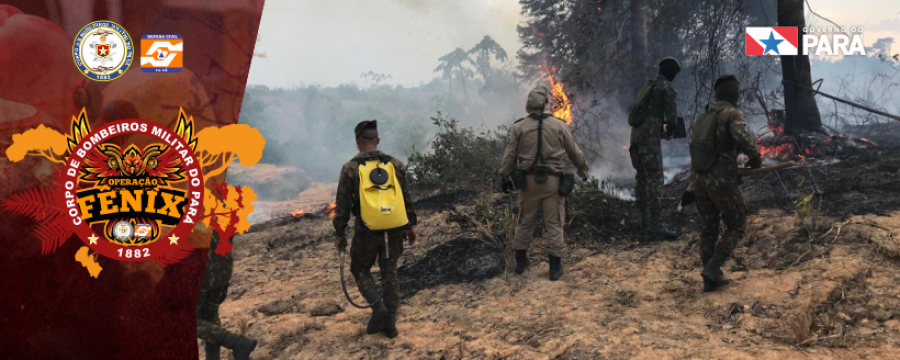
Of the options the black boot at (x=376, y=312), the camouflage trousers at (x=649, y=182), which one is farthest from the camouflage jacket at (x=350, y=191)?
the camouflage trousers at (x=649, y=182)

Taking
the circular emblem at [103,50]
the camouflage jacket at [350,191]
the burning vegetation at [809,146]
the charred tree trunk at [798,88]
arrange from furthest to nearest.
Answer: the charred tree trunk at [798,88], the burning vegetation at [809,146], the camouflage jacket at [350,191], the circular emblem at [103,50]

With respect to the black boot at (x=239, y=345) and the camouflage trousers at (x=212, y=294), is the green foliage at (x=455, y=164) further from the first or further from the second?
the black boot at (x=239, y=345)

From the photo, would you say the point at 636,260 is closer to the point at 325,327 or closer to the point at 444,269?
the point at 444,269

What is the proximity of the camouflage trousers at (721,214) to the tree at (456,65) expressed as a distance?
4052cm

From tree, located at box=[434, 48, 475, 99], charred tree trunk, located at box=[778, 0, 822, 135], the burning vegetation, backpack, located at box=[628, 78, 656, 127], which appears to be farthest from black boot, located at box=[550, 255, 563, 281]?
tree, located at box=[434, 48, 475, 99]

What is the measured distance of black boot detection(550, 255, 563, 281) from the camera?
495 centimetres

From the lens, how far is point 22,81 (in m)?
3.46

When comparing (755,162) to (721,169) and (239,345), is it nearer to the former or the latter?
(721,169)

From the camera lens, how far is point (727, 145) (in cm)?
408

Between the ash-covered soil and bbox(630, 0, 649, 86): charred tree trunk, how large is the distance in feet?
19.1

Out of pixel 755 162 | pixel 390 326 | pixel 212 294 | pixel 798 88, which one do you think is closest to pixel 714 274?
pixel 755 162

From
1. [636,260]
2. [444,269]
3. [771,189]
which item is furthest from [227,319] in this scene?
[771,189]

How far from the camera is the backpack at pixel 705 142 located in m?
4.12

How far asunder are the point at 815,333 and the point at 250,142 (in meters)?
4.43
